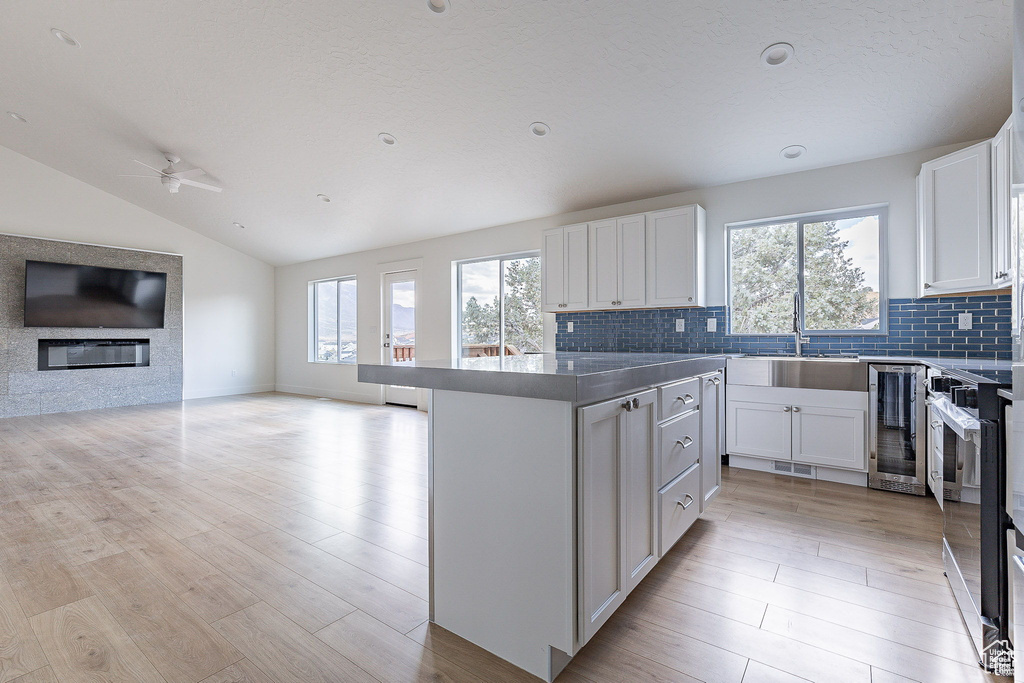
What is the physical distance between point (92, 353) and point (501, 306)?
5.86m

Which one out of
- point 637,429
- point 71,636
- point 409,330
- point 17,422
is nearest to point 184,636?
point 71,636

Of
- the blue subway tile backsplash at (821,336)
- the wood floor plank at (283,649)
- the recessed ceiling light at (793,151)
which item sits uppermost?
the recessed ceiling light at (793,151)

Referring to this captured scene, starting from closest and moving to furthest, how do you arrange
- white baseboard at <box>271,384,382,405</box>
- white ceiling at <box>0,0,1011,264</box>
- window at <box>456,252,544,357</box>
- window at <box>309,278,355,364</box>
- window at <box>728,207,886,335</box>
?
white ceiling at <box>0,0,1011,264</box> → window at <box>728,207,886,335</box> → window at <box>456,252,544,357</box> → white baseboard at <box>271,384,382,405</box> → window at <box>309,278,355,364</box>

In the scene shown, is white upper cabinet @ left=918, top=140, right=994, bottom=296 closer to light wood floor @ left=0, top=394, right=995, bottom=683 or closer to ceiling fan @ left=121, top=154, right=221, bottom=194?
light wood floor @ left=0, top=394, right=995, bottom=683

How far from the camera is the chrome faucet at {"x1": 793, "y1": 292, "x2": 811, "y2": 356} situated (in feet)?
12.1

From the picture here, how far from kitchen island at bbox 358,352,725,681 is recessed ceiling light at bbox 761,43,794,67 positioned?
84.8 inches

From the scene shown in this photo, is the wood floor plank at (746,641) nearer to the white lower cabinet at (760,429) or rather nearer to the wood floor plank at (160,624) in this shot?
the wood floor plank at (160,624)

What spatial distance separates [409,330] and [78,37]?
4406 mm

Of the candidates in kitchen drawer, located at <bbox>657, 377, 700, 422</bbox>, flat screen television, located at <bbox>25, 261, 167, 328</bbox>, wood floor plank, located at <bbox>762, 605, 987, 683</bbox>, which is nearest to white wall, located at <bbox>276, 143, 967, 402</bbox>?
flat screen television, located at <bbox>25, 261, 167, 328</bbox>

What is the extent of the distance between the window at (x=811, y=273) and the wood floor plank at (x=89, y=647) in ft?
14.1

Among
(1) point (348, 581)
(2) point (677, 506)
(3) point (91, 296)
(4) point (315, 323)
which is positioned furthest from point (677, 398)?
(3) point (91, 296)

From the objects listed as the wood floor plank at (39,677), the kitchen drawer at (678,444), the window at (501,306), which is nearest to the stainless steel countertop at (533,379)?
the kitchen drawer at (678,444)

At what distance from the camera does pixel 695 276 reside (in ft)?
13.2

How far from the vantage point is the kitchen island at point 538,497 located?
4.30 feet
